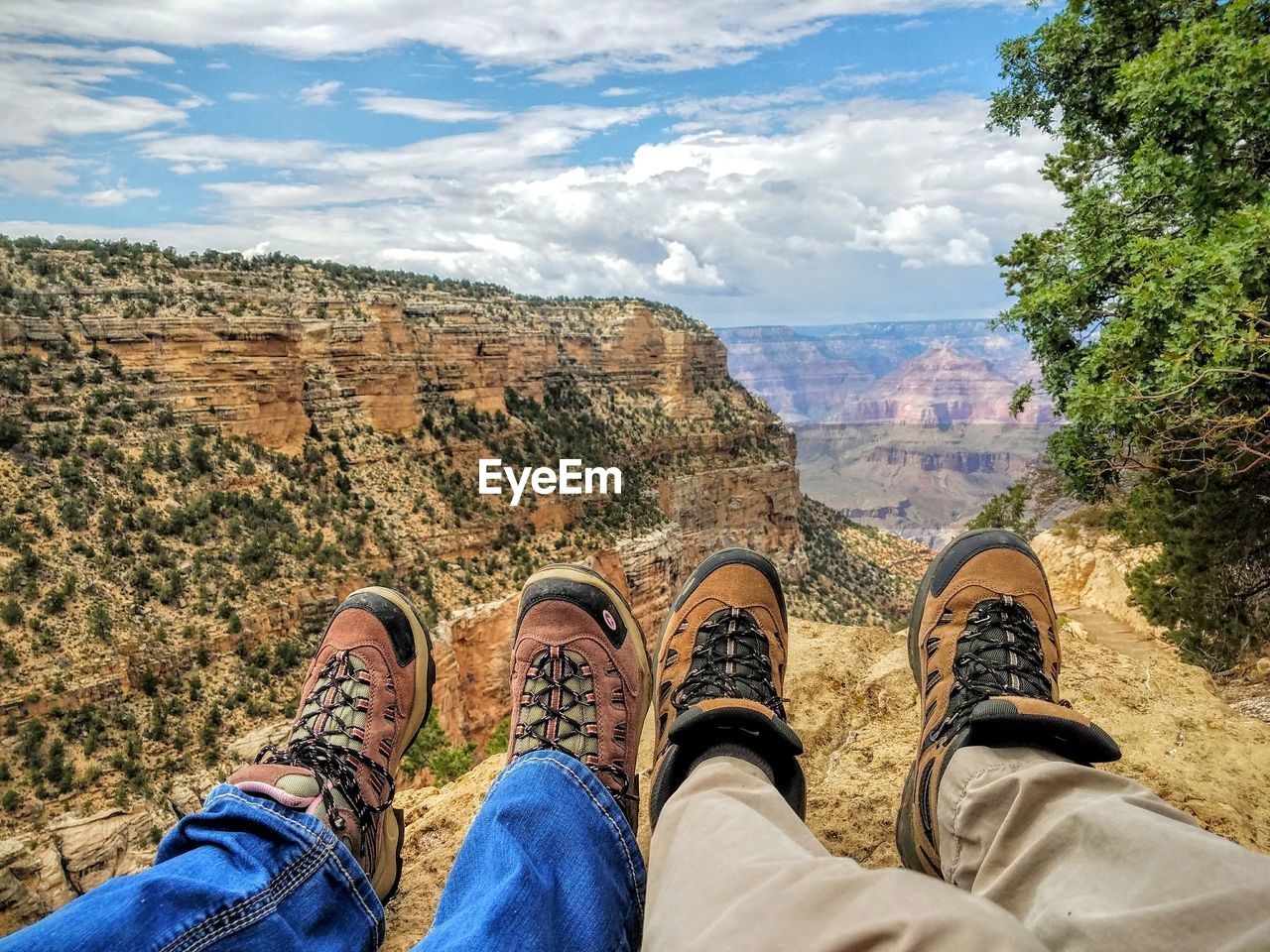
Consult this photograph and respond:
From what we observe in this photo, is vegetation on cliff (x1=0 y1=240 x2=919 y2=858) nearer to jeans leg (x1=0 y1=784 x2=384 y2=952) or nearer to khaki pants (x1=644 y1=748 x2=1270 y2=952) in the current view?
jeans leg (x1=0 y1=784 x2=384 y2=952)

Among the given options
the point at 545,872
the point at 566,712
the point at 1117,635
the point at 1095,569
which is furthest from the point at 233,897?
the point at 1095,569

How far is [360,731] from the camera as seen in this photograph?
3109mm

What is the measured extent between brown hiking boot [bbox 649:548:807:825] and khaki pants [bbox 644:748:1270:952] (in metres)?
0.32

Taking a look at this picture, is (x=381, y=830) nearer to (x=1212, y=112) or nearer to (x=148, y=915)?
(x=148, y=915)

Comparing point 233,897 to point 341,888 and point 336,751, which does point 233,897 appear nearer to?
point 341,888

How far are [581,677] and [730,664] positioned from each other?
2.11ft

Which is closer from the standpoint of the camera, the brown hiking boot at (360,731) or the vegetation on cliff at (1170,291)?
the brown hiking boot at (360,731)

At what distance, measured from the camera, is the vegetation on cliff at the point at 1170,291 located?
3.92 meters

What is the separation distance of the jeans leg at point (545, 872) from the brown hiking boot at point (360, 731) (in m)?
0.59

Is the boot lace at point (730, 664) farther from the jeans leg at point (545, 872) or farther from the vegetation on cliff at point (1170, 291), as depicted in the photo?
the vegetation on cliff at point (1170, 291)

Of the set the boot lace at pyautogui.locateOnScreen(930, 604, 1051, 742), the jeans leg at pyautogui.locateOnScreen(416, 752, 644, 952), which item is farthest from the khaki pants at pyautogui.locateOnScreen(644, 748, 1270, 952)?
the boot lace at pyautogui.locateOnScreen(930, 604, 1051, 742)

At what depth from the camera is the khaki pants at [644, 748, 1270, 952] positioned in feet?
3.79

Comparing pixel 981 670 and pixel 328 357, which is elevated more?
pixel 328 357

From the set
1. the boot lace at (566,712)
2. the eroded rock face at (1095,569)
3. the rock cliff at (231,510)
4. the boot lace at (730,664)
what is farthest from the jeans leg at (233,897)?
the eroded rock face at (1095,569)
